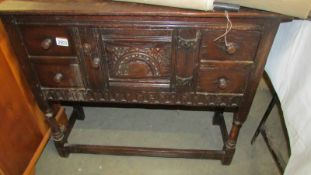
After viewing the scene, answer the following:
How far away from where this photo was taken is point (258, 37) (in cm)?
90

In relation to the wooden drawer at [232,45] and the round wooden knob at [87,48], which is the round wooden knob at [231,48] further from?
the round wooden knob at [87,48]

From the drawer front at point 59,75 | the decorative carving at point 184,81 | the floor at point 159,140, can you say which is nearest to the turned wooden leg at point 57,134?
the floor at point 159,140

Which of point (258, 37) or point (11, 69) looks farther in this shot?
point (11, 69)

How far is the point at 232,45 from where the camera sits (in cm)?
91

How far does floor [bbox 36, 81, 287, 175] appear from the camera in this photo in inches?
55.5

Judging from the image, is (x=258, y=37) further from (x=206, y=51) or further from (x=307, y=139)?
(x=307, y=139)

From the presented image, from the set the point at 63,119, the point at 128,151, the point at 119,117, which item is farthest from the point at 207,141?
the point at 63,119

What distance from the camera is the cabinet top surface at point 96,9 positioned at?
0.83 m

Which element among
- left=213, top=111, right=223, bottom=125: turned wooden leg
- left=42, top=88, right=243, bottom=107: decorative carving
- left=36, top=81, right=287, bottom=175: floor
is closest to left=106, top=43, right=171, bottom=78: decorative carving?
left=42, top=88, right=243, bottom=107: decorative carving

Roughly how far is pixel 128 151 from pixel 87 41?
27.8 inches

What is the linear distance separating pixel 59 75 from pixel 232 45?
69cm

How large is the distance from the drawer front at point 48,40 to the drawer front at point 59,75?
61 mm

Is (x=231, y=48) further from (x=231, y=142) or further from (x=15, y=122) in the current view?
(x=15, y=122)

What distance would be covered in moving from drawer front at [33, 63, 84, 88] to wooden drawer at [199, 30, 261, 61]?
51cm
